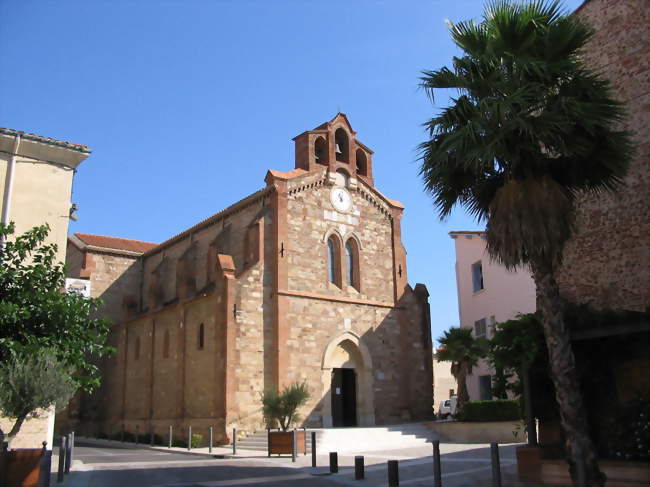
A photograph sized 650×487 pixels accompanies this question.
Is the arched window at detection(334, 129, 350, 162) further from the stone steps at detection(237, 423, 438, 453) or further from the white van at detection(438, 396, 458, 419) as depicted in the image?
the white van at detection(438, 396, 458, 419)

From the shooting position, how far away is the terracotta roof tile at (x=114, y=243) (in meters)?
44.3

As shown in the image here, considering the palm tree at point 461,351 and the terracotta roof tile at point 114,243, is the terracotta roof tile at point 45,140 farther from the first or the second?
the terracotta roof tile at point 114,243

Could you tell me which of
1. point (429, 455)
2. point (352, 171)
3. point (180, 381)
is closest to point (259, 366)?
point (180, 381)

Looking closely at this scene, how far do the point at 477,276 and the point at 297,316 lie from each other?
12.5 meters

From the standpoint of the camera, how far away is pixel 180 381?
30906 millimetres

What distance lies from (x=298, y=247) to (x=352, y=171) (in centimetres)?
575

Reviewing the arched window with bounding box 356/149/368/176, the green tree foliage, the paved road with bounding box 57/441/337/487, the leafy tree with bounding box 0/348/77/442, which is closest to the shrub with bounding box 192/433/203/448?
the paved road with bounding box 57/441/337/487

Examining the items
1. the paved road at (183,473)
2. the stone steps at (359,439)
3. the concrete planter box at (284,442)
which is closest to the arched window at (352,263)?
the stone steps at (359,439)

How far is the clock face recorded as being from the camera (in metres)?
32.4

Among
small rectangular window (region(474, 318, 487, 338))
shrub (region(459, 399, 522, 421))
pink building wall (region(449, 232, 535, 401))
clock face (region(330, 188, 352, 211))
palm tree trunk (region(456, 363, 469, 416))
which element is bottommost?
shrub (region(459, 399, 522, 421))

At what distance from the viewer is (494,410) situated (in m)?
25.2

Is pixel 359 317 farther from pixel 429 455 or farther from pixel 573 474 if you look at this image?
pixel 573 474

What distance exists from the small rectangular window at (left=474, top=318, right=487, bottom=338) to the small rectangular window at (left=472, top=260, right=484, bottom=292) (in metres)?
1.94

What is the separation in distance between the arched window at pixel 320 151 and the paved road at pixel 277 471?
15.7 meters
